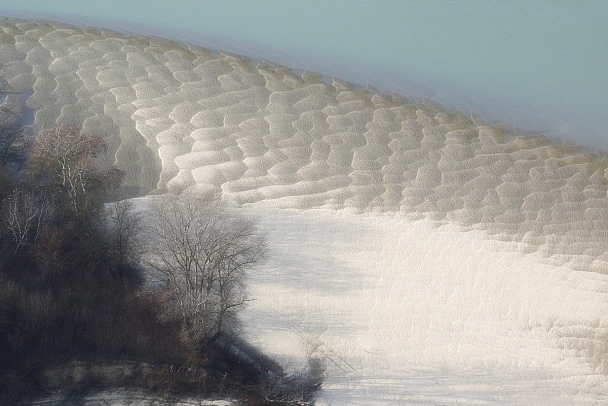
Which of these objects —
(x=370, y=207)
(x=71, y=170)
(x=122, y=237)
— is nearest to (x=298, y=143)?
(x=370, y=207)

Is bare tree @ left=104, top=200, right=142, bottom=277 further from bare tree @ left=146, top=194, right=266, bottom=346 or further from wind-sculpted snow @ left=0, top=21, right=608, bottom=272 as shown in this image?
wind-sculpted snow @ left=0, top=21, right=608, bottom=272

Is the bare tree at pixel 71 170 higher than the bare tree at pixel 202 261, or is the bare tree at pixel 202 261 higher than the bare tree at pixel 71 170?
the bare tree at pixel 71 170

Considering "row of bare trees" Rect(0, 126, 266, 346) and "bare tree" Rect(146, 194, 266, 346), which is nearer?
"bare tree" Rect(146, 194, 266, 346)

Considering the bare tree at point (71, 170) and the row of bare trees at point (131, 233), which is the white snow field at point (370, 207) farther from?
the bare tree at point (71, 170)

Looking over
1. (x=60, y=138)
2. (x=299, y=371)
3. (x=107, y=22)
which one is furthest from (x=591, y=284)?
(x=107, y=22)

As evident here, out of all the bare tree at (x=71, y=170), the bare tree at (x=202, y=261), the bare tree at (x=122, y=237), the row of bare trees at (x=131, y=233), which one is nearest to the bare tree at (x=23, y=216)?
the row of bare trees at (x=131, y=233)

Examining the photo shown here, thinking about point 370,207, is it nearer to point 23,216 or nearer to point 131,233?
point 131,233

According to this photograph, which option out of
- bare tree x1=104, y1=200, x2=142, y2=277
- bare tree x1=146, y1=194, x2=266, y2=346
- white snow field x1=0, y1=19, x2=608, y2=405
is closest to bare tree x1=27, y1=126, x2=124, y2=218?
bare tree x1=104, y1=200, x2=142, y2=277

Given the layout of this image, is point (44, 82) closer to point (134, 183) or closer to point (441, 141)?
point (134, 183)
